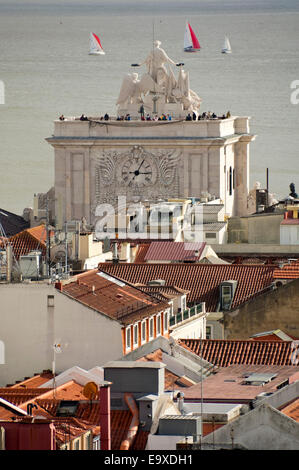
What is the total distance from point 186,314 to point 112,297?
156 inches

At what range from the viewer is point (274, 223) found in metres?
52.5

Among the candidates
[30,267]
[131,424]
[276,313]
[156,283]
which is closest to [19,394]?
[131,424]

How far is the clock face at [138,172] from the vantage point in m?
65.3

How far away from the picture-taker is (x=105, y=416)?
2322 cm

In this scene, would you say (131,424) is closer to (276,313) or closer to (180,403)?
(180,403)

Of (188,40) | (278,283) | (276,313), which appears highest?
(188,40)

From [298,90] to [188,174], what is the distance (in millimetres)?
27186

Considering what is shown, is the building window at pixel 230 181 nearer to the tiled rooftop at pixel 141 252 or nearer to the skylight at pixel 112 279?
the tiled rooftop at pixel 141 252

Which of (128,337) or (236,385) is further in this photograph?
(128,337)

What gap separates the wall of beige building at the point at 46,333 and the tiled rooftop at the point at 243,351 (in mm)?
1262

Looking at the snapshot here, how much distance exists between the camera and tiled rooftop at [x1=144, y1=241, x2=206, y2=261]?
4509 centimetres

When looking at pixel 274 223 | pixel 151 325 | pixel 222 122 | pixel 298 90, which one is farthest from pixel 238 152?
pixel 151 325

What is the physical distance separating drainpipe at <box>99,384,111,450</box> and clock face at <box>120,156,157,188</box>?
41958 millimetres
